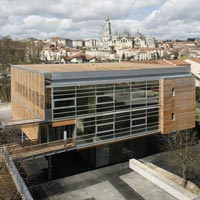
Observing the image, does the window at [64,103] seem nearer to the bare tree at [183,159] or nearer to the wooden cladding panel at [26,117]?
the wooden cladding panel at [26,117]

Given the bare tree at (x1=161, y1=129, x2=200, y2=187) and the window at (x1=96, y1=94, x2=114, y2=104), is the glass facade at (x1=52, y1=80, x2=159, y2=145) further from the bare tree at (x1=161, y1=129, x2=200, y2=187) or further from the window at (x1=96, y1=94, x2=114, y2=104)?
the bare tree at (x1=161, y1=129, x2=200, y2=187)

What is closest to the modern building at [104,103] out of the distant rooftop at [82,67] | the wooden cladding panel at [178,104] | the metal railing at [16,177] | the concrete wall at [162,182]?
the wooden cladding panel at [178,104]

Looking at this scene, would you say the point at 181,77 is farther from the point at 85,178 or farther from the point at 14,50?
the point at 14,50

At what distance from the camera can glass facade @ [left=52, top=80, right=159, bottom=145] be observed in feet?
58.9

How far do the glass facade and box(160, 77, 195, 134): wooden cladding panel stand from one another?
549 millimetres

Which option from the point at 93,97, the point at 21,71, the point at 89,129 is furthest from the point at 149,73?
the point at 21,71

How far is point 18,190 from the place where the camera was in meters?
14.2

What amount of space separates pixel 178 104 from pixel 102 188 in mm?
9288

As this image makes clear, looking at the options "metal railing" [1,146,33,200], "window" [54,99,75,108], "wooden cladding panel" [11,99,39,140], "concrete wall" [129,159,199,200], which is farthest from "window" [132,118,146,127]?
"metal railing" [1,146,33,200]

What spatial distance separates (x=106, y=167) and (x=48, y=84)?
26.6 feet

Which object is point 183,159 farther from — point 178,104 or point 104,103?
point 104,103

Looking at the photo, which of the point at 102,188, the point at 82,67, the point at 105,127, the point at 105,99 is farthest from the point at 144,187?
the point at 82,67

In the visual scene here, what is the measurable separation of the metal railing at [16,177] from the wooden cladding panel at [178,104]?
11.8m

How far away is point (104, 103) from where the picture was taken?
62.8 ft
